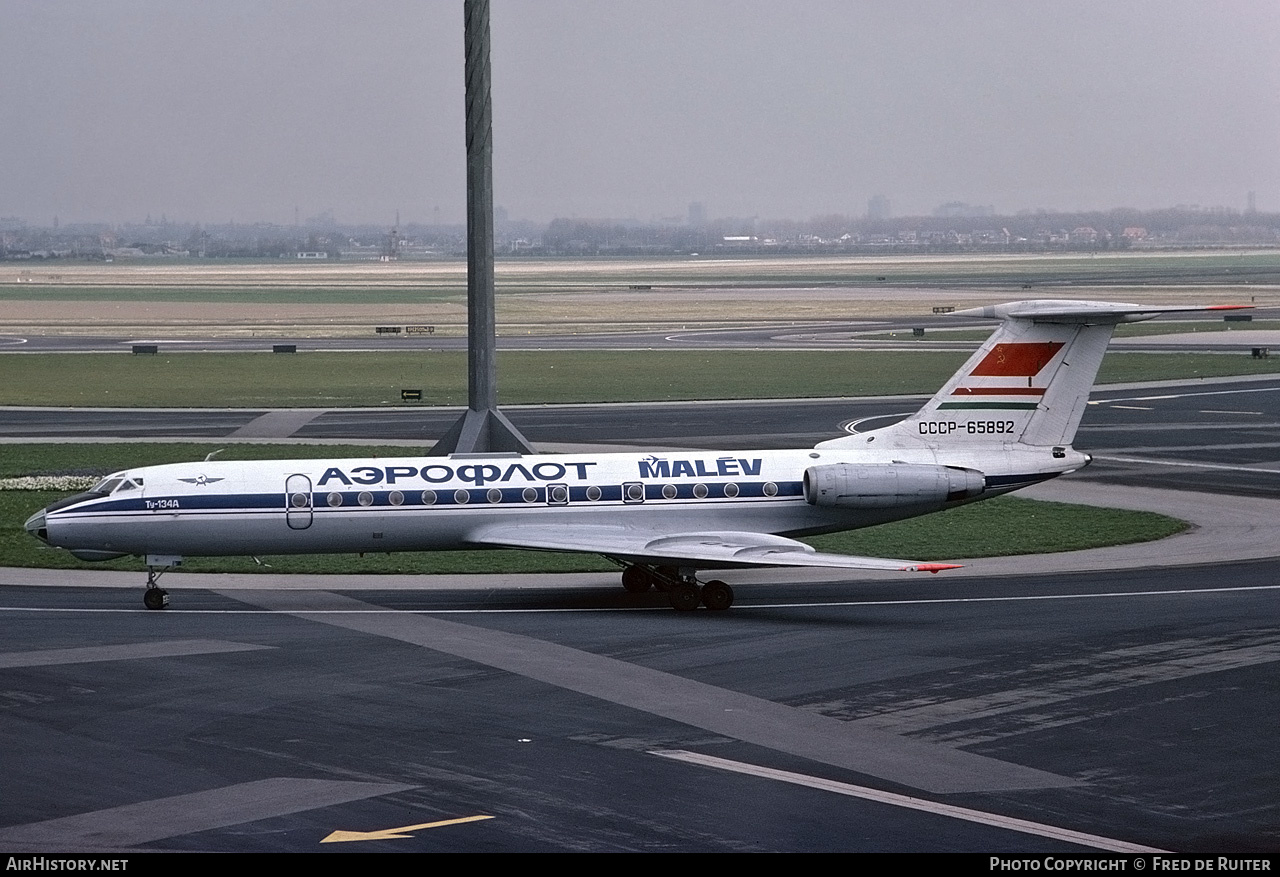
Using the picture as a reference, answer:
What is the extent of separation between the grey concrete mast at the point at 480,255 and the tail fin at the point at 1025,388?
481 inches

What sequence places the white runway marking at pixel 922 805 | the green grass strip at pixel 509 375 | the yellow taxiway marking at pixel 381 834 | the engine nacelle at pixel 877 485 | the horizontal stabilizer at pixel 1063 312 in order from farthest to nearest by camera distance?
the green grass strip at pixel 509 375
the horizontal stabilizer at pixel 1063 312
the engine nacelle at pixel 877 485
the yellow taxiway marking at pixel 381 834
the white runway marking at pixel 922 805

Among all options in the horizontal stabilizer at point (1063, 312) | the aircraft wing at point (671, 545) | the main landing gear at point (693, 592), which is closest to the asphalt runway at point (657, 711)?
the main landing gear at point (693, 592)

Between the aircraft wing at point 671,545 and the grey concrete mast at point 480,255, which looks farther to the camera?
the grey concrete mast at point 480,255

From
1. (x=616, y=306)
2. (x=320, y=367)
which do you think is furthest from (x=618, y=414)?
(x=616, y=306)

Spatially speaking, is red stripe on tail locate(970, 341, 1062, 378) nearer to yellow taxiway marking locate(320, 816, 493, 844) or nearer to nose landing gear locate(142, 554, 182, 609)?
nose landing gear locate(142, 554, 182, 609)

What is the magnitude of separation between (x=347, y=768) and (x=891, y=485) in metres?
14.2

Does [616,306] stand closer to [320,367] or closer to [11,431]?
[320,367]

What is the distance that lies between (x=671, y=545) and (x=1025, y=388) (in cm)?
790

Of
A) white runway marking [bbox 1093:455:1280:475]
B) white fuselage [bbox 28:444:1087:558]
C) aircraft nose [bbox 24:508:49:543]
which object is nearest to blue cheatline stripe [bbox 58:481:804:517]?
white fuselage [bbox 28:444:1087:558]

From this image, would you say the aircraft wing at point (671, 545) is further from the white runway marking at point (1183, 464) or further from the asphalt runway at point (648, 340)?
the asphalt runway at point (648, 340)

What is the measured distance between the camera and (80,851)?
15930 mm

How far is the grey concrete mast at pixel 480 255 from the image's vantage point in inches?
1569

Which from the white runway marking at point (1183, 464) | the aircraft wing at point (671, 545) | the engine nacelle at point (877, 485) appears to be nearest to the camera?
the aircraft wing at point (671, 545)

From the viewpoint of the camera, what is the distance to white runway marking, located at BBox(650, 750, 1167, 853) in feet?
53.7
